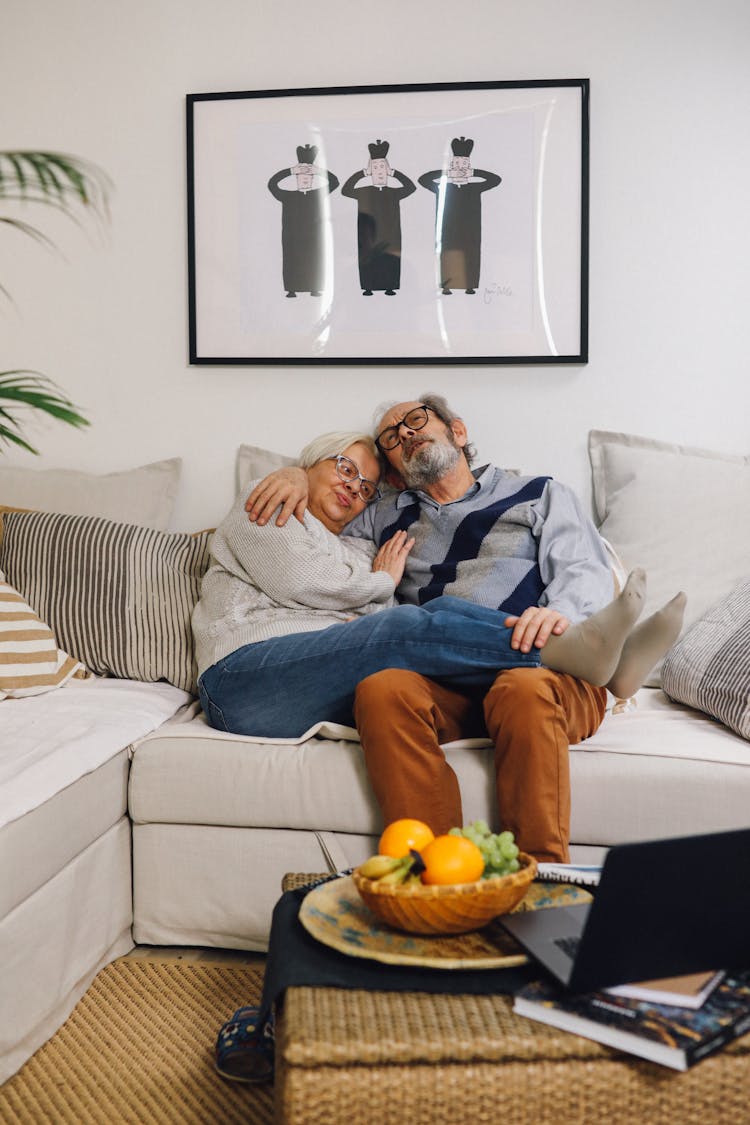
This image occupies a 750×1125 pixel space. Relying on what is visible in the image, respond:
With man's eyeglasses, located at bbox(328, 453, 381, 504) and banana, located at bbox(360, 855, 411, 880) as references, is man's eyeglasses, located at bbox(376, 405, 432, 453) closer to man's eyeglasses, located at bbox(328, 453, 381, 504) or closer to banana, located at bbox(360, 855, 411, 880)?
man's eyeglasses, located at bbox(328, 453, 381, 504)

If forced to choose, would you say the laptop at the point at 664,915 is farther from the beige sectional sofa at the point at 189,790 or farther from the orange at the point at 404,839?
the beige sectional sofa at the point at 189,790

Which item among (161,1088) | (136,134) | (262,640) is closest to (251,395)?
(136,134)

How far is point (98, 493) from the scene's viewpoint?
2676 mm

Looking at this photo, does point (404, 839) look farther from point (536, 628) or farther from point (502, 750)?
point (536, 628)

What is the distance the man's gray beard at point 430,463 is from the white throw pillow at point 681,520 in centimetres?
47

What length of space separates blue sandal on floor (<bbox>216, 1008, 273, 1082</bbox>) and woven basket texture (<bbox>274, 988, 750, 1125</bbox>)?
54cm

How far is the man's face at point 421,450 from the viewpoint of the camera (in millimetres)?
2424

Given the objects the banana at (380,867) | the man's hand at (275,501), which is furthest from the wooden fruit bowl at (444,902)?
the man's hand at (275,501)

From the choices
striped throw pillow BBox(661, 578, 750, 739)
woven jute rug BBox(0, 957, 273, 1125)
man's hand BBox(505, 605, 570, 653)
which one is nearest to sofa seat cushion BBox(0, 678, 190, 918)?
woven jute rug BBox(0, 957, 273, 1125)

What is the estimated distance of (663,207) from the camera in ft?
8.80

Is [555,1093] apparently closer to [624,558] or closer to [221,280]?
[624,558]

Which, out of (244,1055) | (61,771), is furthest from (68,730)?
(244,1055)

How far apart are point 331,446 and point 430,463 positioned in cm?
25
